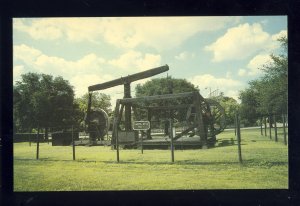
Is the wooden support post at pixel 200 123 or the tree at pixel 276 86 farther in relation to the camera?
the tree at pixel 276 86

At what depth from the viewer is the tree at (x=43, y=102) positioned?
31.4 m

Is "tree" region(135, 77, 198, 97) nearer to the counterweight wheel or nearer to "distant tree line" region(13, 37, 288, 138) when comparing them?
"distant tree line" region(13, 37, 288, 138)

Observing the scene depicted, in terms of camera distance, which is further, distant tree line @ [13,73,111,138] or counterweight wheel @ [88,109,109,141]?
distant tree line @ [13,73,111,138]

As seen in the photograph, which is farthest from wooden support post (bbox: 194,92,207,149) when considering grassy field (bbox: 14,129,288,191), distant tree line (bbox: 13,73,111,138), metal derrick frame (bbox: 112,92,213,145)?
distant tree line (bbox: 13,73,111,138)

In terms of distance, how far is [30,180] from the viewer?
29.9 feet

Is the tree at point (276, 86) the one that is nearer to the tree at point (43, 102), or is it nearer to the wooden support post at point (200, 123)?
the wooden support post at point (200, 123)

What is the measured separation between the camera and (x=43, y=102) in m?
32.8

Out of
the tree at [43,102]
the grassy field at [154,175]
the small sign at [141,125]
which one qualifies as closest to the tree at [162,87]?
the tree at [43,102]

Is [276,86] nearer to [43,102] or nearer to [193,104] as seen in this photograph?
[193,104]

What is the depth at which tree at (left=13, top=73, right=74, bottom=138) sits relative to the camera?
3144 cm

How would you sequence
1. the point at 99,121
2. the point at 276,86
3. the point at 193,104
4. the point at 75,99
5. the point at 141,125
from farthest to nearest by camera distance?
the point at 75,99, the point at 276,86, the point at 99,121, the point at 193,104, the point at 141,125

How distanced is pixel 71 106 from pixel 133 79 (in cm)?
1566

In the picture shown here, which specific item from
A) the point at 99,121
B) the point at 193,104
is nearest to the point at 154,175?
the point at 193,104
